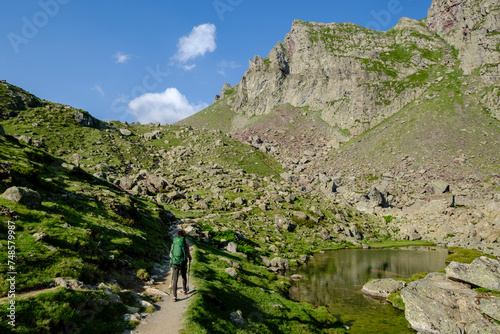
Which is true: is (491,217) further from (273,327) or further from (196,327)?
(196,327)

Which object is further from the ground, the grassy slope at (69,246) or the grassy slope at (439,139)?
the grassy slope at (439,139)

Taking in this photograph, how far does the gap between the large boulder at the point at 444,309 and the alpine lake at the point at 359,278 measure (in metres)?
1.57

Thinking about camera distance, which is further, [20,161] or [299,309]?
[20,161]

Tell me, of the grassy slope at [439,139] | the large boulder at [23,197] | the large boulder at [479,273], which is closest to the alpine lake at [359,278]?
the large boulder at [479,273]

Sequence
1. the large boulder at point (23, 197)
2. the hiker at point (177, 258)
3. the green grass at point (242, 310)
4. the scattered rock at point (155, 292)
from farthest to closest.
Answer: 1. the large boulder at point (23, 197)
2. the scattered rock at point (155, 292)
3. the hiker at point (177, 258)
4. the green grass at point (242, 310)

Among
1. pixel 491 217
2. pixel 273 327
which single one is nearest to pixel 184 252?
pixel 273 327

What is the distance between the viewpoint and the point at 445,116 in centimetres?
13625

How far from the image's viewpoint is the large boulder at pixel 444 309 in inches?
914

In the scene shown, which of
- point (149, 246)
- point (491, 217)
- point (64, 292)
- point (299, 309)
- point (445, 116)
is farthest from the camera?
point (445, 116)

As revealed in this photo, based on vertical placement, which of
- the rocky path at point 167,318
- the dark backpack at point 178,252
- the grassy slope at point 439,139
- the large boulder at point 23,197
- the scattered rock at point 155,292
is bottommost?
the scattered rock at point 155,292

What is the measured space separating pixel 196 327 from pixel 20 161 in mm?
33252

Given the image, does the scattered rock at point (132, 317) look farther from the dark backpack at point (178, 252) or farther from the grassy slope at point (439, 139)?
the grassy slope at point (439, 139)

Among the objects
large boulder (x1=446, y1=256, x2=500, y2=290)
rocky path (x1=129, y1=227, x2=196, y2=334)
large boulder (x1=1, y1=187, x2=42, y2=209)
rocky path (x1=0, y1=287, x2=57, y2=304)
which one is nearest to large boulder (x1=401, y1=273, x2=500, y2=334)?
large boulder (x1=446, y1=256, x2=500, y2=290)

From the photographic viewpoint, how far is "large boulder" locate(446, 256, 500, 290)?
90.1 ft
